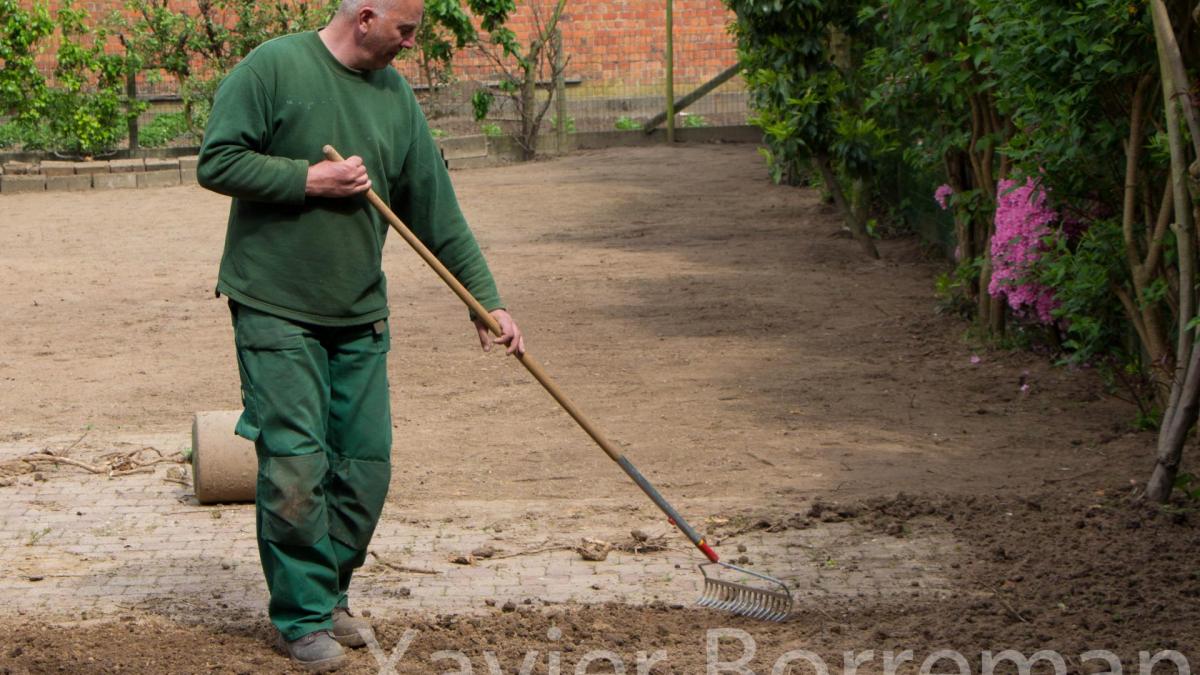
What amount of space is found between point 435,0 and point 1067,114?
14.8 m

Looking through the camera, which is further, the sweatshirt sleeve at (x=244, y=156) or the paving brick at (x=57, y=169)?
the paving brick at (x=57, y=169)

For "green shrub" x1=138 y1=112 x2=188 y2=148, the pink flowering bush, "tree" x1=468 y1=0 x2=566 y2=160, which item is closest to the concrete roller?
the pink flowering bush

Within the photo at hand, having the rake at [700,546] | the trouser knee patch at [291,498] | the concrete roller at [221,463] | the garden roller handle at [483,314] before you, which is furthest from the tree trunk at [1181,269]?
the concrete roller at [221,463]

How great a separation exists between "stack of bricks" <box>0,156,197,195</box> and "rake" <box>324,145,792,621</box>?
591 inches

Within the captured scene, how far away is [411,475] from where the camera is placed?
6.57 metres

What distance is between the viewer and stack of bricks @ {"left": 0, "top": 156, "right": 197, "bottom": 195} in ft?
60.6

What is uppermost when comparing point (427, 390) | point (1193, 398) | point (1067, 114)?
point (1067, 114)

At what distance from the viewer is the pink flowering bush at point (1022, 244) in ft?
24.1

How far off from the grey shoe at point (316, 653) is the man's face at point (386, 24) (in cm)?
168

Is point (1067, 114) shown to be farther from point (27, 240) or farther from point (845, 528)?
point (27, 240)

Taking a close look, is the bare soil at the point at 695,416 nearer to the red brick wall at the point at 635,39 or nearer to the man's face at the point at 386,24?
the man's face at the point at 386,24

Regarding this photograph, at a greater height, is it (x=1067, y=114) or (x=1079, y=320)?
(x=1067, y=114)

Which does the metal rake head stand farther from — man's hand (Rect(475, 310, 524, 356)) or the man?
the man

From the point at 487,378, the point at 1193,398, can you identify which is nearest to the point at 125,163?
the point at 487,378
